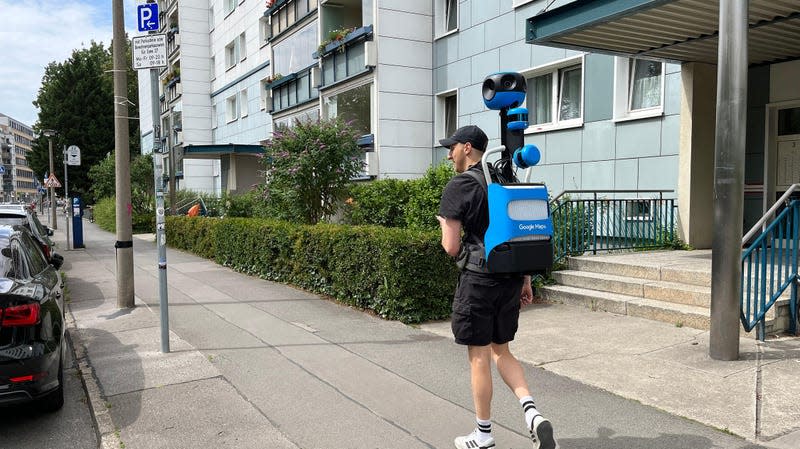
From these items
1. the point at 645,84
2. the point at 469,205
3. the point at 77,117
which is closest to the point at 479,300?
the point at 469,205

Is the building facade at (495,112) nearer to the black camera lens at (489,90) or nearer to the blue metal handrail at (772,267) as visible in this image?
the blue metal handrail at (772,267)

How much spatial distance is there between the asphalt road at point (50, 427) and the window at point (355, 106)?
13.2 m

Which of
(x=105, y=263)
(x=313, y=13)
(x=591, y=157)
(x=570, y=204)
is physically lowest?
(x=105, y=263)

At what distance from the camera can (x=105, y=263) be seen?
15.0 metres

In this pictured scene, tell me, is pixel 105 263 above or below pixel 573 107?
below

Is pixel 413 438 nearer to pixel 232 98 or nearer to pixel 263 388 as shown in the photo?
pixel 263 388

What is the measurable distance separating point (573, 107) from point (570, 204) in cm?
399

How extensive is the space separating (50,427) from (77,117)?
51.7m

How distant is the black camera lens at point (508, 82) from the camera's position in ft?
12.3

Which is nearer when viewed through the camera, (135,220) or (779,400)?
(779,400)

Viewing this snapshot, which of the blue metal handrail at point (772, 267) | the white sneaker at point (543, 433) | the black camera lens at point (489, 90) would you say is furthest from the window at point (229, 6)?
the white sneaker at point (543, 433)

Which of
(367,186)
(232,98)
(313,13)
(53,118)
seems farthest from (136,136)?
(367,186)

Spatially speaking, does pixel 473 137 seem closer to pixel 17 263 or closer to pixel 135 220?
pixel 17 263

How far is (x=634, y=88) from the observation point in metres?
11.4
